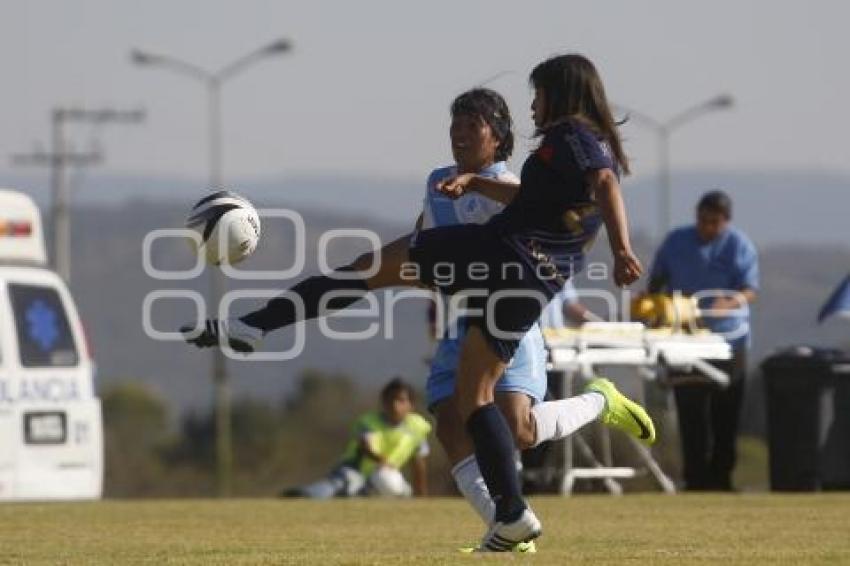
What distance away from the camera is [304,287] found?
12633 mm

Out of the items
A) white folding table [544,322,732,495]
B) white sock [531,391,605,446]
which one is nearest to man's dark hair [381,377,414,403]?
white folding table [544,322,732,495]

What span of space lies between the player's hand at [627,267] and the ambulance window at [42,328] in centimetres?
1059

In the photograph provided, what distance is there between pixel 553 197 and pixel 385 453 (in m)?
13.3

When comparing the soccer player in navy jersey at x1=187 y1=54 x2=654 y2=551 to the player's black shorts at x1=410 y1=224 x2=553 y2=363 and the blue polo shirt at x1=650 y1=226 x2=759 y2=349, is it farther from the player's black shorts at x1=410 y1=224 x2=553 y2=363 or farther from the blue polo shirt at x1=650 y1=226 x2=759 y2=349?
the blue polo shirt at x1=650 y1=226 x2=759 y2=349

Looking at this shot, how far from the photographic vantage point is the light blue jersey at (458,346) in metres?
13.1

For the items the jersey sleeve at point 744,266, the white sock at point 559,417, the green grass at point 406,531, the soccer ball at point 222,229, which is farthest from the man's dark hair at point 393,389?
the white sock at point 559,417

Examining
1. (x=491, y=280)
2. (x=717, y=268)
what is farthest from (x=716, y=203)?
(x=491, y=280)

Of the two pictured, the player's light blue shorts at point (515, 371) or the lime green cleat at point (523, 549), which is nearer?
the lime green cleat at point (523, 549)

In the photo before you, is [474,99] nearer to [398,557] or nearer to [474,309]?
[474,309]

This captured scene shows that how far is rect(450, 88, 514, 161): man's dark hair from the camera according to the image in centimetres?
1309

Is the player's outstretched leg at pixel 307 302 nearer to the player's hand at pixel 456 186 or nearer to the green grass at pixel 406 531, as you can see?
the player's hand at pixel 456 186

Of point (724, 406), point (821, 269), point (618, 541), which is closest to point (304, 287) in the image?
point (618, 541)

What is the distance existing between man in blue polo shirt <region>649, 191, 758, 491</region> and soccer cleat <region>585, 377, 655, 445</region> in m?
8.33

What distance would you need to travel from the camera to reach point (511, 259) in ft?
40.6
